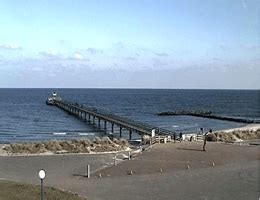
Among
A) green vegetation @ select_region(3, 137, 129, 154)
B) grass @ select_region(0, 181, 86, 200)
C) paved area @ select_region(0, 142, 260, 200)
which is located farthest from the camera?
green vegetation @ select_region(3, 137, 129, 154)

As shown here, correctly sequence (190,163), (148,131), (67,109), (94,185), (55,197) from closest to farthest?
(55,197), (94,185), (190,163), (148,131), (67,109)

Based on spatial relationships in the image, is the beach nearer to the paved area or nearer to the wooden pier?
the paved area

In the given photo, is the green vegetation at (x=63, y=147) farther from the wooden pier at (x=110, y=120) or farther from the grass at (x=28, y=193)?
the grass at (x=28, y=193)

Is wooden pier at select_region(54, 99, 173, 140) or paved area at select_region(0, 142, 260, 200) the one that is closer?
paved area at select_region(0, 142, 260, 200)

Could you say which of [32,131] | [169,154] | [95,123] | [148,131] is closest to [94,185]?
[169,154]

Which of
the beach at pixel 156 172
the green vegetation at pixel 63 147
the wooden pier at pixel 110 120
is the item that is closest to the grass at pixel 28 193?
the beach at pixel 156 172

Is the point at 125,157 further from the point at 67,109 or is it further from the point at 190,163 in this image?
the point at 67,109

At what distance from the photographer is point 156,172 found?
2770 centimetres

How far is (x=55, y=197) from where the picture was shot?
2050 centimetres

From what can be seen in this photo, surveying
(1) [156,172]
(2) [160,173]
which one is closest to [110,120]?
(1) [156,172]

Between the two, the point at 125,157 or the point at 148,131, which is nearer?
the point at 125,157

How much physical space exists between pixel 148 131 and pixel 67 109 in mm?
60768

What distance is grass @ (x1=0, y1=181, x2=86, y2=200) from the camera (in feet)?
67.3

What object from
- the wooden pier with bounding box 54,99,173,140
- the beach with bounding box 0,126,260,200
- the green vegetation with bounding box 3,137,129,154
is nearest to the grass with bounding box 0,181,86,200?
the beach with bounding box 0,126,260,200
